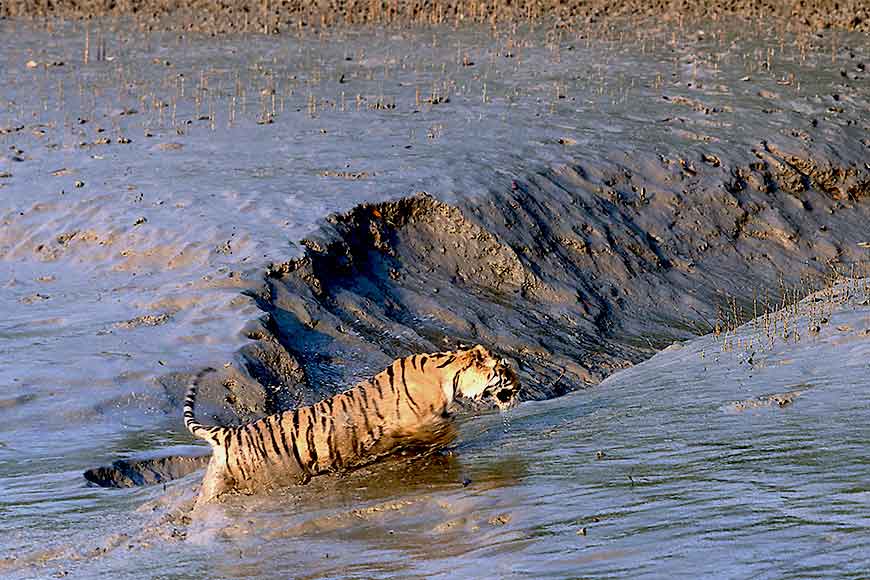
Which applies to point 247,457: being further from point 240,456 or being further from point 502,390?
point 502,390

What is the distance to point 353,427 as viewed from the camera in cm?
834

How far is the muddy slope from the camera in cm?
1299

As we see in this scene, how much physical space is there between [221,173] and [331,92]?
14.1ft

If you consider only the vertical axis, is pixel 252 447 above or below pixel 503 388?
below

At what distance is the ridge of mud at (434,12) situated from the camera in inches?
982

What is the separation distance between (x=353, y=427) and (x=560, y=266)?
294 inches

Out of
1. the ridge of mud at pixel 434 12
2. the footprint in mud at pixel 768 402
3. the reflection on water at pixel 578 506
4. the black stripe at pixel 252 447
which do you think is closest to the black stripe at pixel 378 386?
the reflection on water at pixel 578 506

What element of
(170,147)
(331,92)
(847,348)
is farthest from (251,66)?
(847,348)

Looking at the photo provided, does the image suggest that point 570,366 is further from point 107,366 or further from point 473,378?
point 473,378

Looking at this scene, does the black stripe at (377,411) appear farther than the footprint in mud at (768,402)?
No

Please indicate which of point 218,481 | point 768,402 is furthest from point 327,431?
point 768,402

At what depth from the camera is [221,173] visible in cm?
1620

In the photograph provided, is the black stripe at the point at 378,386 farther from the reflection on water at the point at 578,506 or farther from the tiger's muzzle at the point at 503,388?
the tiger's muzzle at the point at 503,388

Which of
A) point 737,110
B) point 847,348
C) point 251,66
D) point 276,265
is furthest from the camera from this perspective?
point 251,66
